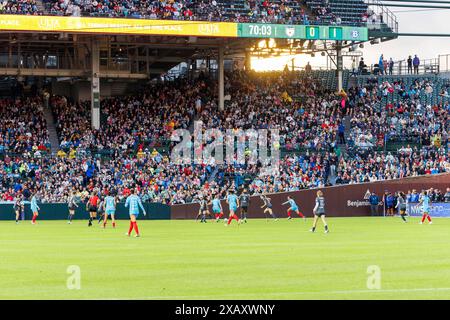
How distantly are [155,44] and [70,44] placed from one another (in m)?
5.96

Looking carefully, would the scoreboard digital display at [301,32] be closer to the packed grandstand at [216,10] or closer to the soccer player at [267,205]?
the packed grandstand at [216,10]

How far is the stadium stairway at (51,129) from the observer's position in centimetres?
6368

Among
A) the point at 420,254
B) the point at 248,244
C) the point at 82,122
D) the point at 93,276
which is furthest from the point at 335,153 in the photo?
the point at 93,276

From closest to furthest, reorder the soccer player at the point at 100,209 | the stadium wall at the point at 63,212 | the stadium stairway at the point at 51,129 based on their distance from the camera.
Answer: the soccer player at the point at 100,209, the stadium wall at the point at 63,212, the stadium stairway at the point at 51,129

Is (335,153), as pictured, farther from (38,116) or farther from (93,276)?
(93,276)

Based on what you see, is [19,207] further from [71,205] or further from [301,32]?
[301,32]

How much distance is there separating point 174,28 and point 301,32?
8.89 metres

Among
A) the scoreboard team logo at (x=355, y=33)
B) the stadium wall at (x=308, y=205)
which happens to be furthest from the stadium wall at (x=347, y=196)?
the scoreboard team logo at (x=355, y=33)

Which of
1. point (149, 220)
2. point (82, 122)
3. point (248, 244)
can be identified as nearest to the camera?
point (248, 244)

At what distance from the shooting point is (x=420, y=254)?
26.0 m

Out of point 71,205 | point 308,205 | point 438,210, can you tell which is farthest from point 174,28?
point 438,210

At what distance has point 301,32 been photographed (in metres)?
66.4

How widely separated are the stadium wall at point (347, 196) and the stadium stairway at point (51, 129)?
540 inches

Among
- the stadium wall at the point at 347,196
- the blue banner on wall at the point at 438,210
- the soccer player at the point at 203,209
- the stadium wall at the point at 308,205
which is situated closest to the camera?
the soccer player at the point at 203,209
